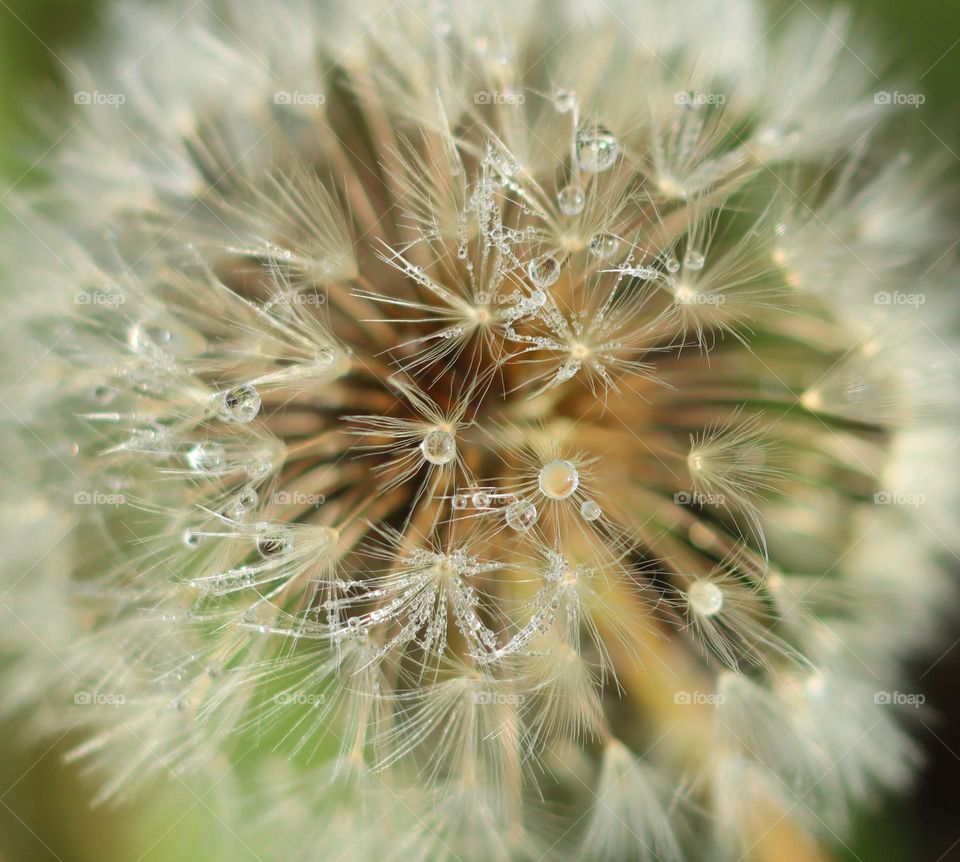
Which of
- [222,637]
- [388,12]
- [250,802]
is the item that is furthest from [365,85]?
[250,802]

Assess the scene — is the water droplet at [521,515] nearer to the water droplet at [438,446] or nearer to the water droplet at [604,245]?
the water droplet at [438,446]

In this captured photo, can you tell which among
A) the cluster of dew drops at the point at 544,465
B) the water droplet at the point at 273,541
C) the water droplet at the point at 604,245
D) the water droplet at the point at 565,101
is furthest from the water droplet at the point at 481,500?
the water droplet at the point at 565,101

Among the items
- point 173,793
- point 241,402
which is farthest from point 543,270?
point 173,793

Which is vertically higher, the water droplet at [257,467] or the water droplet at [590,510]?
the water droplet at [257,467]

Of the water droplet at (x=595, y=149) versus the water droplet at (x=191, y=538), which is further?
the water droplet at (x=191, y=538)

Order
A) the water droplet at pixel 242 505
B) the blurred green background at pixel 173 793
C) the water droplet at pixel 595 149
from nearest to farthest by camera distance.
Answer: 1. the water droplet at pixel 595 149
2. the water droplet at pixel 242 505
3. the blurred green background at pixel 173 793

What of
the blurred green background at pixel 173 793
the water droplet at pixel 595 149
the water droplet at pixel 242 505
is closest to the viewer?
the water droplet at pixel 595 149

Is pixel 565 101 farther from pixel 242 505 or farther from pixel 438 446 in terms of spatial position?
pixel 242 505
